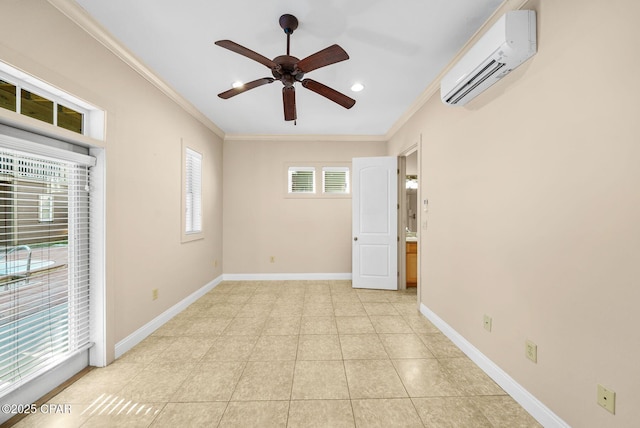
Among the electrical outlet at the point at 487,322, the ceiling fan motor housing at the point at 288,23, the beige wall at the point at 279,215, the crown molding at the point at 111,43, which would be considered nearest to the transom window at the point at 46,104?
the crown molding at the point at 111,43

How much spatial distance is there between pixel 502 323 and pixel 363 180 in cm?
293

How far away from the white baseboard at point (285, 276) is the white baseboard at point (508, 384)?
241 centimetres

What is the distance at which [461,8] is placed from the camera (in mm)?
1888

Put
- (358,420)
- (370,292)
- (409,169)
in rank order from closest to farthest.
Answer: (358,420) → (370,292) → (409,169)

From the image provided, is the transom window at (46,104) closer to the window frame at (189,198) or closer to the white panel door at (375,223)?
the window frame at (189,198)

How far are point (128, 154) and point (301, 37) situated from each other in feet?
6.11

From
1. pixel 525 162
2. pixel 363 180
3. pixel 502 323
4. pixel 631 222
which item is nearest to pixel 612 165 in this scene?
pixel 631 222

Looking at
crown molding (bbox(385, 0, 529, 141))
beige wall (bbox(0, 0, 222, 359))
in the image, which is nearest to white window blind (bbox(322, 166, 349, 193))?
crown molding (bbox(385, 0, 529, 141))

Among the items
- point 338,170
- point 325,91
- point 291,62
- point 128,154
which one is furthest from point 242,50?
point 338,170

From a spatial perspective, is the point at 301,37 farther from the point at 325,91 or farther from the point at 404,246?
the point at 404,246

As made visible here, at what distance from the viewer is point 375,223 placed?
174 inches

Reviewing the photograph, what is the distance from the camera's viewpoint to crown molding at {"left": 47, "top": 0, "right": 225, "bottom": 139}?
1819 millimetres

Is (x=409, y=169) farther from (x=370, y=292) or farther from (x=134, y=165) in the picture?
(x=134, y=165)

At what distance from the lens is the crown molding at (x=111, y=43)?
1.82 m
